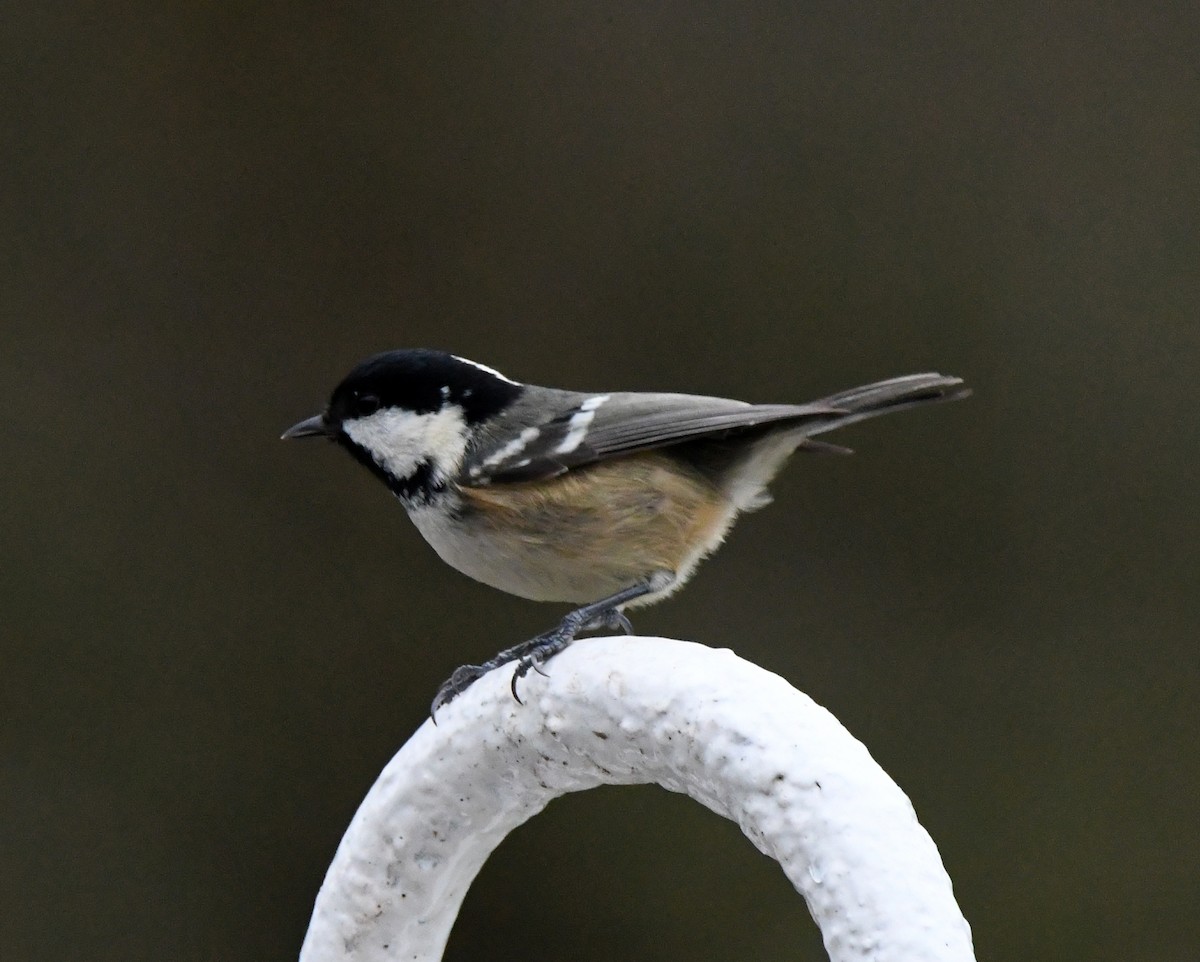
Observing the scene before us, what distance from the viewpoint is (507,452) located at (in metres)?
0.90

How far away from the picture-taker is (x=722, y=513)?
0.96m

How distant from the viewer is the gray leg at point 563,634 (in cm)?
69

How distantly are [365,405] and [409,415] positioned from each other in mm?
30

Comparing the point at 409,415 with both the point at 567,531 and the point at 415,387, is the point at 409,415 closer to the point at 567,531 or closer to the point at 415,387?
the point at 415,387

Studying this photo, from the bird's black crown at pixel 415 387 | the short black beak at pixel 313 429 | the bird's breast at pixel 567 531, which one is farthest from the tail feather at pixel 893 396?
the short black beak at pixel 313 429

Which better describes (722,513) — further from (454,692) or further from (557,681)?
(557,681)

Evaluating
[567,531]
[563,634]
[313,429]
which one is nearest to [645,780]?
[563,634]

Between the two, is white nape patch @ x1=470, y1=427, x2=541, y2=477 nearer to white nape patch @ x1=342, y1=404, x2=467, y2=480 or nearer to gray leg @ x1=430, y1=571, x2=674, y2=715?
white nape patch @ x1=342, y1=404, x2=467, y2=480

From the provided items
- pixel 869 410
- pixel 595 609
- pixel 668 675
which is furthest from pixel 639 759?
pixel 869 410

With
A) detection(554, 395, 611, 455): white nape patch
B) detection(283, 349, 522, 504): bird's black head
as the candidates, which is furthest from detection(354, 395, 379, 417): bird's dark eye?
detection(554, 395, 611, 455): white nape patch

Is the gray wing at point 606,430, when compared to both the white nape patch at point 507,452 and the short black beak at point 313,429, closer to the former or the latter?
the white nape patch at point 507,452

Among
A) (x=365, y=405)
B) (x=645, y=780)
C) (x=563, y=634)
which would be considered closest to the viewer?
(x=645, y=780)

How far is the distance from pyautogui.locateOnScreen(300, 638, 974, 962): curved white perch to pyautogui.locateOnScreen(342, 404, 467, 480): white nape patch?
30cm

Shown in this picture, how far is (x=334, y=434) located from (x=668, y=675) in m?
0.45
